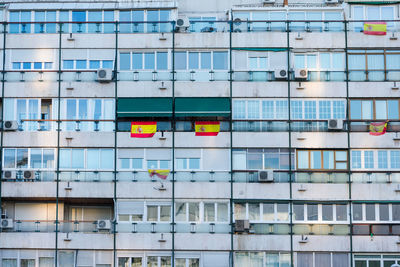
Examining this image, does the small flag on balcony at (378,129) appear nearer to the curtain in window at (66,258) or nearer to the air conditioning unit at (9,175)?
the curtain in window at (66,258)

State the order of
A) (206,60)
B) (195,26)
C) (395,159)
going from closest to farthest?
(395,159), (206,60), (195,26)

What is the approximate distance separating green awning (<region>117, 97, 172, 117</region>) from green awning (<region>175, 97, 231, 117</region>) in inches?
22.2

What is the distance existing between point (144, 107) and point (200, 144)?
3436mm

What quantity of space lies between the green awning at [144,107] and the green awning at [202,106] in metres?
0.56

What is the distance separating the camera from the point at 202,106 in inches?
1563

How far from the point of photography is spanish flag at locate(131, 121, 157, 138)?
131 ft

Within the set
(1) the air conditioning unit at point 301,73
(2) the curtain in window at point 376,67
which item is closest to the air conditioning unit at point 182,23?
(1) the air conditioning unit at point 301,73

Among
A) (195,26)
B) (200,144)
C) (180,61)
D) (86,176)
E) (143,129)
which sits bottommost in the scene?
(86,176)

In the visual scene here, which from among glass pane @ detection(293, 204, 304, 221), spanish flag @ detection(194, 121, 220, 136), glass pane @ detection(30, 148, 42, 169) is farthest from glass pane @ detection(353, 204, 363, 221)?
glass pane @ detection(30, 148, 42, 169)

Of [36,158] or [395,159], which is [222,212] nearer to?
[395,159]

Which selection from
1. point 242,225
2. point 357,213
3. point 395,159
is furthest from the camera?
point 395,159

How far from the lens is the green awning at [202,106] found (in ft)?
129

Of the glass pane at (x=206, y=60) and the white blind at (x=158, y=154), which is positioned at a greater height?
the glass pane at (x=206, y=60)

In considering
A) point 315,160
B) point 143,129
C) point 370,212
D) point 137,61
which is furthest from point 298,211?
point 137,61
